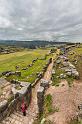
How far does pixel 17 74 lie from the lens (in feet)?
130

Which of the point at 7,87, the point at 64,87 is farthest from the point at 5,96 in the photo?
the point at 64,87

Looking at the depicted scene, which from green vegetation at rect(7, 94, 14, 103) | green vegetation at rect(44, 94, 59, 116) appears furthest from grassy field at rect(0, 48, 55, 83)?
green vegetation at rect(44, 94, 59, 116)

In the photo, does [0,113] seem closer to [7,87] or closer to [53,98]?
[53,98]

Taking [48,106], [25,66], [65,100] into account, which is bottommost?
[25,66]

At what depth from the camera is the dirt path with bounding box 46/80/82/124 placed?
16667 mm

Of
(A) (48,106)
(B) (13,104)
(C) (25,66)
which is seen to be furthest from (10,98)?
(C) (25,66)

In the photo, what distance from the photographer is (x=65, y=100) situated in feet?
65.7

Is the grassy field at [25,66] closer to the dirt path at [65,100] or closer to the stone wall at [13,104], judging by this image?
the stone wall at [13,104]

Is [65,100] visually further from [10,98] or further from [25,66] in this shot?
[25,66]

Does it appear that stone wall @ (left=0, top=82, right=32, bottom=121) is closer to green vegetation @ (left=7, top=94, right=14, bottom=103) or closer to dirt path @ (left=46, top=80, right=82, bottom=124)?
green vegetation @ (left=7, top=94, right=14, bottom=103)

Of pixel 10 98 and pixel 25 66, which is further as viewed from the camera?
pixel 25 66

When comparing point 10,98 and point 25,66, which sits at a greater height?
point 10,98

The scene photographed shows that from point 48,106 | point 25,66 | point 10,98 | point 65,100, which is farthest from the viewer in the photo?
point 25,66

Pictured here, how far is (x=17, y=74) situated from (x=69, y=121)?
25.4m
